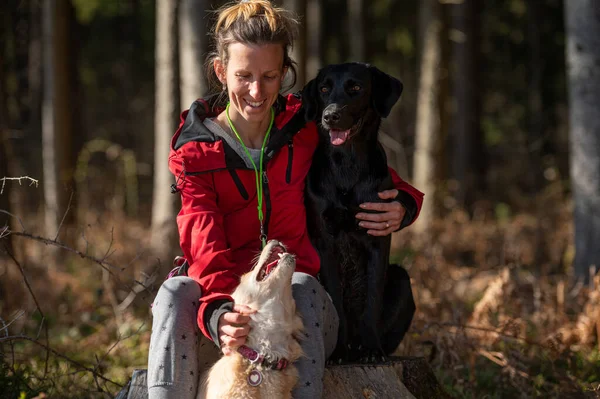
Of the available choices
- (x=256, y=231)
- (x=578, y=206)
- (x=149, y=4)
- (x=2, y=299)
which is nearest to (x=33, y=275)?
(x=2, y=299)

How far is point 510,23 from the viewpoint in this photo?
1811 cm

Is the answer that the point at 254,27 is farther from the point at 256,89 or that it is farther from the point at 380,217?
the point at 380,217

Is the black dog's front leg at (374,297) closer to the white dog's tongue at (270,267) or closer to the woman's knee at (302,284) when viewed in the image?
the woman's knee at (302,284)

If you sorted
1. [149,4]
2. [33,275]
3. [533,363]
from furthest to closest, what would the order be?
[149,4], [33,275], [533,363]

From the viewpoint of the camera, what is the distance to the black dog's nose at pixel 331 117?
3.43 metres

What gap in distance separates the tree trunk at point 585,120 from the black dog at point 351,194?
3035mm

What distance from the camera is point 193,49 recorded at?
5.96 m

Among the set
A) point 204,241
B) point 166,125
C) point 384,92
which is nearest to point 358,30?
point 166,125

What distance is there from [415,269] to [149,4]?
45.1ft

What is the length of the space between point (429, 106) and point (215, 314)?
7824mm

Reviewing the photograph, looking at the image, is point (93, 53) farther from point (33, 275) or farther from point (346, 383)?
point (346, 383)

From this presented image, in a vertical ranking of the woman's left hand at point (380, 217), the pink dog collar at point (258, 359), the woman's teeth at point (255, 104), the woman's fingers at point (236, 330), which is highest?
the woman's teeth at point (255, 104)

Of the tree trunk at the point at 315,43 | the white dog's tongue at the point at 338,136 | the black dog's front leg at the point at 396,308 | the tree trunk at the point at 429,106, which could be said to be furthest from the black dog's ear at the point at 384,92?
the tree trunk at the point at 315,43

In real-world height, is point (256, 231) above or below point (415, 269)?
above
